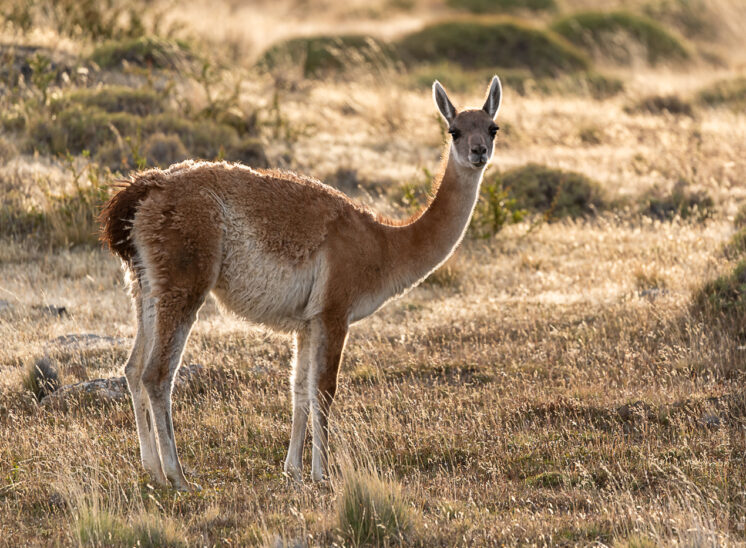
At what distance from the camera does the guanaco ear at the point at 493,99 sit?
7043 millimetres

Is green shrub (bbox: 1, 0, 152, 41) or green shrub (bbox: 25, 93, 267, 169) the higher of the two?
green shrub (bbox: 1, 0, 152, 41)

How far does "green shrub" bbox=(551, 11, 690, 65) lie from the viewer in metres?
27.4

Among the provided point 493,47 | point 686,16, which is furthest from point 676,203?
point 686,16

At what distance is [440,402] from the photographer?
769cm

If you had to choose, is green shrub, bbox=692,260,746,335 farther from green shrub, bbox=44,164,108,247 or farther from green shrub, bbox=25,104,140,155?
Result: green shrub, bbox=25,104,140,155

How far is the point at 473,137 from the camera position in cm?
670

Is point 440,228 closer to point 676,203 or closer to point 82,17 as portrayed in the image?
point 676,203

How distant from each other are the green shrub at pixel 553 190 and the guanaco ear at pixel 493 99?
661cm

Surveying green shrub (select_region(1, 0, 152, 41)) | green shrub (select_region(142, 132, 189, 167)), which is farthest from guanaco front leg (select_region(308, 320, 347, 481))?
green shrub (select_region(1, 0, 152, 41))

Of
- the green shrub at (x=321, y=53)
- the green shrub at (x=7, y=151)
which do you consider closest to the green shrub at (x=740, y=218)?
the green shrub at (x=7, y=151)

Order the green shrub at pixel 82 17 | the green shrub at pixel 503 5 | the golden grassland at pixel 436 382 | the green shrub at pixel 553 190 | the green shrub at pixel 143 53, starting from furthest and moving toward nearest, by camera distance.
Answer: the green shrub at pixel 503 5
the green shrub at pixel 82 17
the green shrub at pixel 143 53
the green shrub at pixel 553 190
the golden grassland at pixel 436 382

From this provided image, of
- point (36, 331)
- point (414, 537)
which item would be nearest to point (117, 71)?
point (36, 331)

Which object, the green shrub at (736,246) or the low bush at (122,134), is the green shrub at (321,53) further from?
the green shrub at (736,246)

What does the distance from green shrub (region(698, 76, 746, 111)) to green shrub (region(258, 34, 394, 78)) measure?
271 inches
